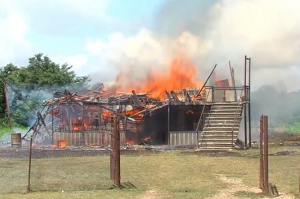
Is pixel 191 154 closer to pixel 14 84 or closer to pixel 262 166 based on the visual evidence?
pixel 262 166

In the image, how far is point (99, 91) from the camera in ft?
125

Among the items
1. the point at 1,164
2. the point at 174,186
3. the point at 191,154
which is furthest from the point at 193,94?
the point at 174,186

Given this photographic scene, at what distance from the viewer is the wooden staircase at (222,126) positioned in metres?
29.5

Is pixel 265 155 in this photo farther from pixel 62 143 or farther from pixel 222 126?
pixel 62 143

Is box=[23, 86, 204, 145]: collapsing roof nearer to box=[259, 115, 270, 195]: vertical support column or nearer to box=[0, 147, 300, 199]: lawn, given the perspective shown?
box=[0, 147, 300, 199]: lawn

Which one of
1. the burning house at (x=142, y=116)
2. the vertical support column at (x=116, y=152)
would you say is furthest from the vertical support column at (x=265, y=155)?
the burning house at (x=142, y=116)

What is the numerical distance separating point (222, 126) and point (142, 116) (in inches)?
239

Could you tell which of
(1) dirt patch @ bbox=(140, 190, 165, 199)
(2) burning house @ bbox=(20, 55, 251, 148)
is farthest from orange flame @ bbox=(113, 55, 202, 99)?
(1) dirt patch @ bbox=(140, 190, 165, 199)

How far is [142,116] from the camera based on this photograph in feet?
111

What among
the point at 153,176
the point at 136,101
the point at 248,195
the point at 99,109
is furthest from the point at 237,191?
the point at 99,109

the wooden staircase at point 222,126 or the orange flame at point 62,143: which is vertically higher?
the wooden staircase at point 222,126

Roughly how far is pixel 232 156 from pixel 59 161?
9.16m

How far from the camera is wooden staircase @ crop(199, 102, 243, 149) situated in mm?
29484

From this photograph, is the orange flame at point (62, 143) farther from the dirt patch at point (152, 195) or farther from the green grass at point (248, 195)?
the green grass at point (248, 195)
